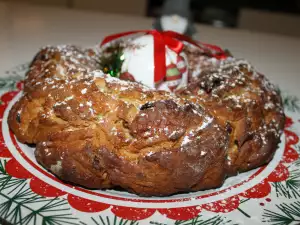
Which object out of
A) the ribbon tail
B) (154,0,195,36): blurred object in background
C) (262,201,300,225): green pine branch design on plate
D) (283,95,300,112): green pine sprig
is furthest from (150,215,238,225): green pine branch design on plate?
(154,0,195,36): blurred object in background

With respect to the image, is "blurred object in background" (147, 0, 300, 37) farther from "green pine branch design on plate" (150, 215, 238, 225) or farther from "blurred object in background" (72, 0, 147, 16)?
"green pine branch design on plate" (150, 215, 238, 225)

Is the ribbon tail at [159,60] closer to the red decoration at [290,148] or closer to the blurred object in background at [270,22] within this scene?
the red decoration at [290,148]

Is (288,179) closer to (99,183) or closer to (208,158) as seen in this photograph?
(208,158)

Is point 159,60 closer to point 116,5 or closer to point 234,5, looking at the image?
point 116,5

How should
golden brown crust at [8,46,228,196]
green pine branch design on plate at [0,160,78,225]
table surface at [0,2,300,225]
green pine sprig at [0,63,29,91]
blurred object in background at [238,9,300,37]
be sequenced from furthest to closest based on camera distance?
blurred object in background at [238,9,300,37] → table surface at [0,2,300,225] → green pine sprig at [0,63,29,91] → golden brown crust at [8,46,228,196] → green pine branch design on plate at [0,160,78,225]

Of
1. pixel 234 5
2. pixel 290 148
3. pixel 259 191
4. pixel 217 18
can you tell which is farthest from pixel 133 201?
pixel 234 5

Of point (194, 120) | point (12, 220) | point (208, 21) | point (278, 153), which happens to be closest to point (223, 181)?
point (194, 120)
